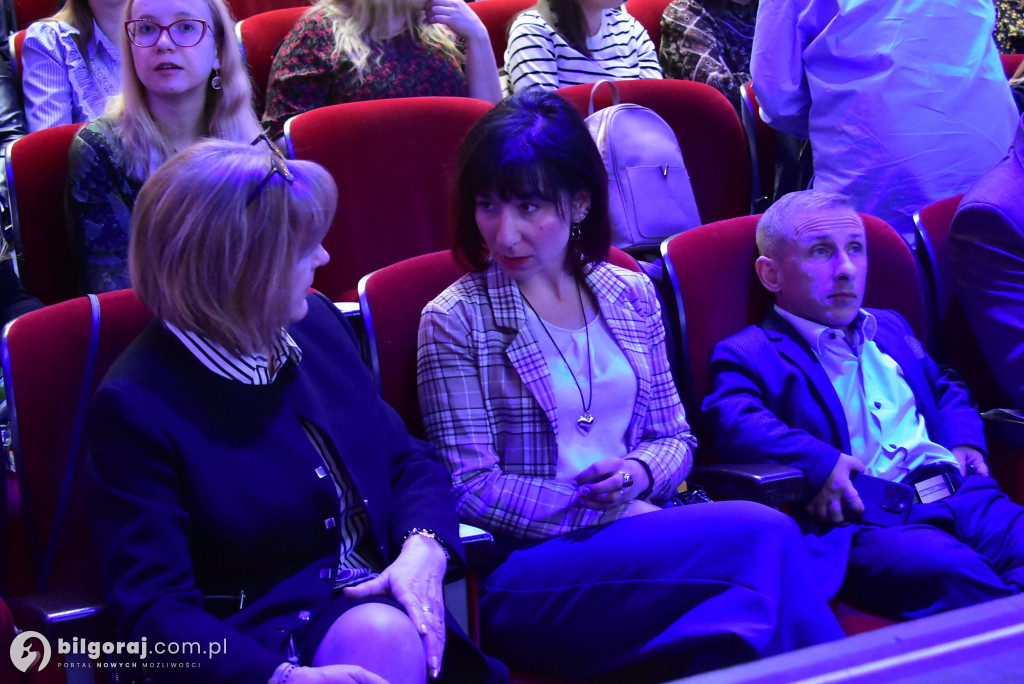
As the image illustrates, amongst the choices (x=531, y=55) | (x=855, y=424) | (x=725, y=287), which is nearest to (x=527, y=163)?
(x=725, y=287)

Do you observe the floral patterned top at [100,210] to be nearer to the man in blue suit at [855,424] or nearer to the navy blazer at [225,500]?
the navy blazer at [225,500]

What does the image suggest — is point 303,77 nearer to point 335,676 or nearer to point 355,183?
point 355,183

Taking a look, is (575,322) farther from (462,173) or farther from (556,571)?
(556,571)

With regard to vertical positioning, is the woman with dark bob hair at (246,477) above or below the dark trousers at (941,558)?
above

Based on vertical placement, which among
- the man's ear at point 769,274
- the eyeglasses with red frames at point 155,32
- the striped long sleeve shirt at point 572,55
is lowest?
the man's ear at point 769,274

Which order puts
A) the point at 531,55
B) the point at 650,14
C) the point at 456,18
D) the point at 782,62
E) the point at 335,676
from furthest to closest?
1. the point at 650,14
2. the point at 531,55
3. the point at 456,18
4. the point at 782,62
5. the point at 335,676

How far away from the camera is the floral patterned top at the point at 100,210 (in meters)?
2.05

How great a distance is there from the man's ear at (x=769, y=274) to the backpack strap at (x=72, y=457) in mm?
1198

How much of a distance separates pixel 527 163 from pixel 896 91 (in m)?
1.25

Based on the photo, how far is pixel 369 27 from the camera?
2717 mm

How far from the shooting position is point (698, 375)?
1983 mm

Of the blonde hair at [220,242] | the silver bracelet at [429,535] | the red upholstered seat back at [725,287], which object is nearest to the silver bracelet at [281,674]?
the silver bracelet at [429,535]

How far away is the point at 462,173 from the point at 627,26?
5.74ft

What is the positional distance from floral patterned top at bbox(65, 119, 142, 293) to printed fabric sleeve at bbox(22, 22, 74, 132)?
2.19 ft
